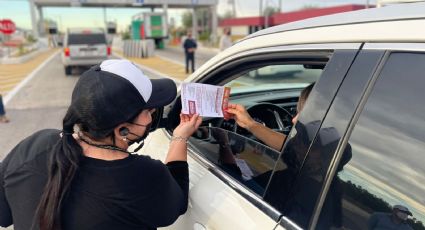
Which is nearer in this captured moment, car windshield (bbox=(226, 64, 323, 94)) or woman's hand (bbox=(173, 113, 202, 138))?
woman's hand (bbox=(173, 113, 202, 138))

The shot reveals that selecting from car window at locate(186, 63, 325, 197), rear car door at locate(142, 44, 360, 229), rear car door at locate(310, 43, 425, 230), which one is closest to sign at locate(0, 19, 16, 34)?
car window at locate(186, 63, 325, 197)

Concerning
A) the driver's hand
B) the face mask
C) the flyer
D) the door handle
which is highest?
the flyer

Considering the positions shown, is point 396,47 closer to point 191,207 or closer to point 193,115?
point 193,115

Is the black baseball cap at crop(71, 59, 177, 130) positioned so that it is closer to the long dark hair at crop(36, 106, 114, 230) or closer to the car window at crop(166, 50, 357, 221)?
the long dark hair at crop(36, 106, 114, 230)

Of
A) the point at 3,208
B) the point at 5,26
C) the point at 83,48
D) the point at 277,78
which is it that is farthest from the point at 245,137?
the point at 5,26

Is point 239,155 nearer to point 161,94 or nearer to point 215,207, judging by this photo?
point 215,207

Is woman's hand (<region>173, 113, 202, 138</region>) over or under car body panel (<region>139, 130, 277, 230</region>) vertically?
over

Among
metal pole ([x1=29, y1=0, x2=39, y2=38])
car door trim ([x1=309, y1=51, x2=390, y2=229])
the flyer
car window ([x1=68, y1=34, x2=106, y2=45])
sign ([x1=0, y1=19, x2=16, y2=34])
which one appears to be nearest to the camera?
car door trim ([x1=309, y1=51, x2=390, y2=229])

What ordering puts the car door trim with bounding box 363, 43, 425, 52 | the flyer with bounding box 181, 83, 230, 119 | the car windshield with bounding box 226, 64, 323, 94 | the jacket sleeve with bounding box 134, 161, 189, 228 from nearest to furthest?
the car door trim with bounding box 363, 43, 425, 52 → the jacket sleeve with bounding box 134, 161, 189, 228 → the flyer with bounding box 181, 83, 230, 119 → the car windshield with bounding box 226, 64, 323, 94

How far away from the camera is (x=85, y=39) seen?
16.3 meters

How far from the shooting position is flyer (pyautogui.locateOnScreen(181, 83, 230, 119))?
5.77 ft

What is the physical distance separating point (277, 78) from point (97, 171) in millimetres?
9259

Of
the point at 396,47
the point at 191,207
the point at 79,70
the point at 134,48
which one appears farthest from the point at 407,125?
the point at 134,48

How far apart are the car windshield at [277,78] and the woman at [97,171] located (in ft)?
2.44
